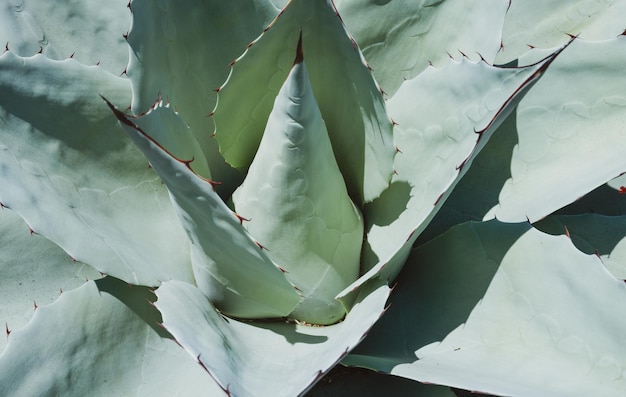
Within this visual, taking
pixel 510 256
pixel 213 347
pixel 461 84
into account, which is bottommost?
pixel 510 256

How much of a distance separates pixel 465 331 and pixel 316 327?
241 mm

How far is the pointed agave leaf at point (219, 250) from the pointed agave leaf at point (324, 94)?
0.66ft

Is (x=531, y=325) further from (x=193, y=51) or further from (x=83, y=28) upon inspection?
(x=83, y=28)

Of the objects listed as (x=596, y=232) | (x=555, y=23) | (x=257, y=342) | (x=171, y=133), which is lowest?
(x=596, y=232)

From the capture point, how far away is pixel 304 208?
1.05 metres

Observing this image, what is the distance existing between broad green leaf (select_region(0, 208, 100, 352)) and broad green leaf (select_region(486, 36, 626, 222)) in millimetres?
781

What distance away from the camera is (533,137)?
1260mm

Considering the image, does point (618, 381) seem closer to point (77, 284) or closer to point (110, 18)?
point (77, 284)

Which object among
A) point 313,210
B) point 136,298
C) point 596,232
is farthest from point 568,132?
point 136,298

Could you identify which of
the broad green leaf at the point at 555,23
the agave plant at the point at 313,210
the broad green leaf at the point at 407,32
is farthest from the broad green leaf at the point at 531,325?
the broad green leaf at the point at 555,23

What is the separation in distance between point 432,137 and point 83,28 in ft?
2.52

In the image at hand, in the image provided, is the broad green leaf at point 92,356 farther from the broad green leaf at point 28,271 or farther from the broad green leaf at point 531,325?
the broad green leaf at point 531,325

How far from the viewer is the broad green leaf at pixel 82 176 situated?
105 centimetres

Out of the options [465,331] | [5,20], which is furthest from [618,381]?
[5,20]
